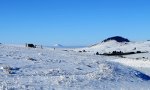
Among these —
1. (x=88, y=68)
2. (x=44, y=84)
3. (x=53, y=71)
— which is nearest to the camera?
(x=44, y=84)

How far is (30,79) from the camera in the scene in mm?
22250

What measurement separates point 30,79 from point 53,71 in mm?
4140

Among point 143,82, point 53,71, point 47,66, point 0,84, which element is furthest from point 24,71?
point 143,82

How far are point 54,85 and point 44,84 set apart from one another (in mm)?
567

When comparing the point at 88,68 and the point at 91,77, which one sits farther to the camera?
the point at 88,68

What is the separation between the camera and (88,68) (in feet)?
101

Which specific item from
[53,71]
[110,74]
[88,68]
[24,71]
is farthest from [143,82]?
[24,71]

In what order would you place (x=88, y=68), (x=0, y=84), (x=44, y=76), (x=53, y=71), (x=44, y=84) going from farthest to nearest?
(x=88, y=68), (x=53, y=71), (x=44, y=76), (x=44, y=84), (x=0, y=84)

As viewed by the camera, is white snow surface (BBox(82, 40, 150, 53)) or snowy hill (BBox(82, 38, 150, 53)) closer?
snowy hill (BBox(82, 38, 150, 53))

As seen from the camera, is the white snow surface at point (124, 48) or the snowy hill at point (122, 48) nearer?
the snowy hill at point (122, 48)

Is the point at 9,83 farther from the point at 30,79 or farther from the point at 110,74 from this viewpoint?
the point at 110,74

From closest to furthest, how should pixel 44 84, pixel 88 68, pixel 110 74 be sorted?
pixel 44 84 → pixel 110 74 → pixel 88 68

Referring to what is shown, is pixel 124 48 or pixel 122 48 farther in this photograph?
pixel 122 48

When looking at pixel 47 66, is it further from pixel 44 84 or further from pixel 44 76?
pixel 44 84
